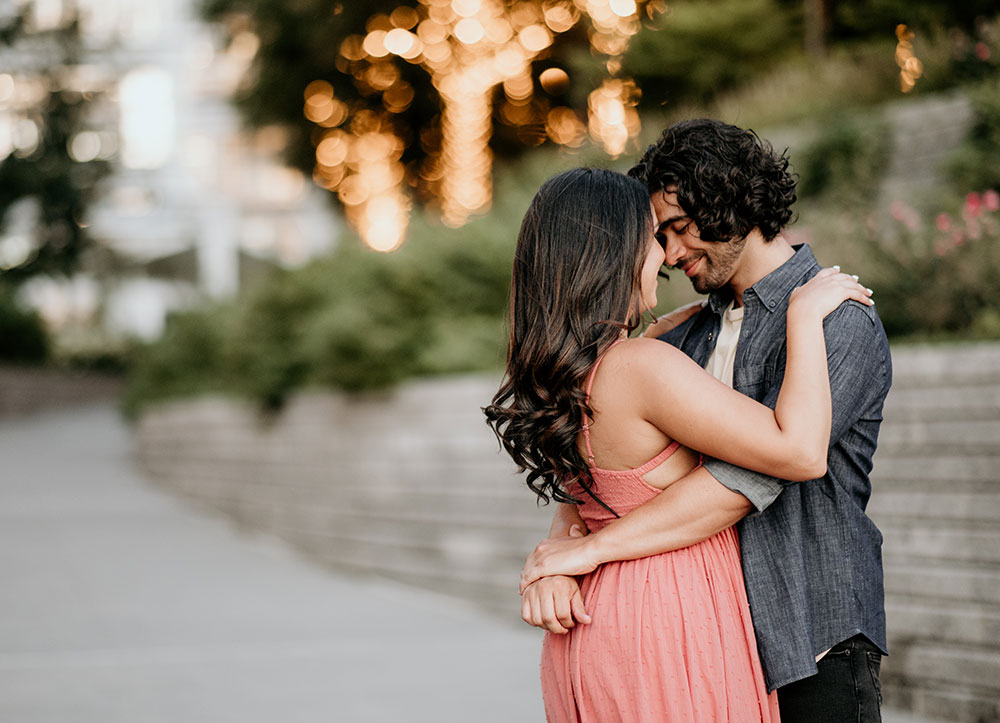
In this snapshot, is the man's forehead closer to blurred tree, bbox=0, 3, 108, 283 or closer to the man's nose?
the man's nose

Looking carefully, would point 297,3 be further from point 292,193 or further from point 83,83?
point 292,193

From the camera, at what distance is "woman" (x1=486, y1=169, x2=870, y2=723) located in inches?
83.8

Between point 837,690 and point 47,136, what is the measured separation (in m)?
23.4

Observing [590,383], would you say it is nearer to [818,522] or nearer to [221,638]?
[818,522]

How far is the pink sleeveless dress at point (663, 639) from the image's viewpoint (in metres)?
2.15

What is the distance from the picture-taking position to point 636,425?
7.28 ft

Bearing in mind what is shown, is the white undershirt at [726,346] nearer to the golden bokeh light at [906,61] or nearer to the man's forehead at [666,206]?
the man's forehead at [666,206]

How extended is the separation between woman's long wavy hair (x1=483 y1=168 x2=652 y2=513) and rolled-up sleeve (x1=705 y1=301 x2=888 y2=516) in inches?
12.5

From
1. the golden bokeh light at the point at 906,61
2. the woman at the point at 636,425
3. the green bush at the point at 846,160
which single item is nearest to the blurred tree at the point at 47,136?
the golden bokeh light at the point at 906,61

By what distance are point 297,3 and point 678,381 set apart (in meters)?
16.4

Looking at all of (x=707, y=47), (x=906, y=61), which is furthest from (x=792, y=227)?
(x=707, y=47)

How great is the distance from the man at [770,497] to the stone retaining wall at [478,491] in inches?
89.4

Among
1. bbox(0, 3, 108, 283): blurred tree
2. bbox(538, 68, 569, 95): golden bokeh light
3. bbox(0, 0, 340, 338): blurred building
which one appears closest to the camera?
bbox(538, 68, 569, 95): golden bokeh light

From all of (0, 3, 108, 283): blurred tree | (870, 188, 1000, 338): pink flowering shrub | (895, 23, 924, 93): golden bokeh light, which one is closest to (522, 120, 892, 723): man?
(870, 188, 1000, 338): pink flowering shrub
